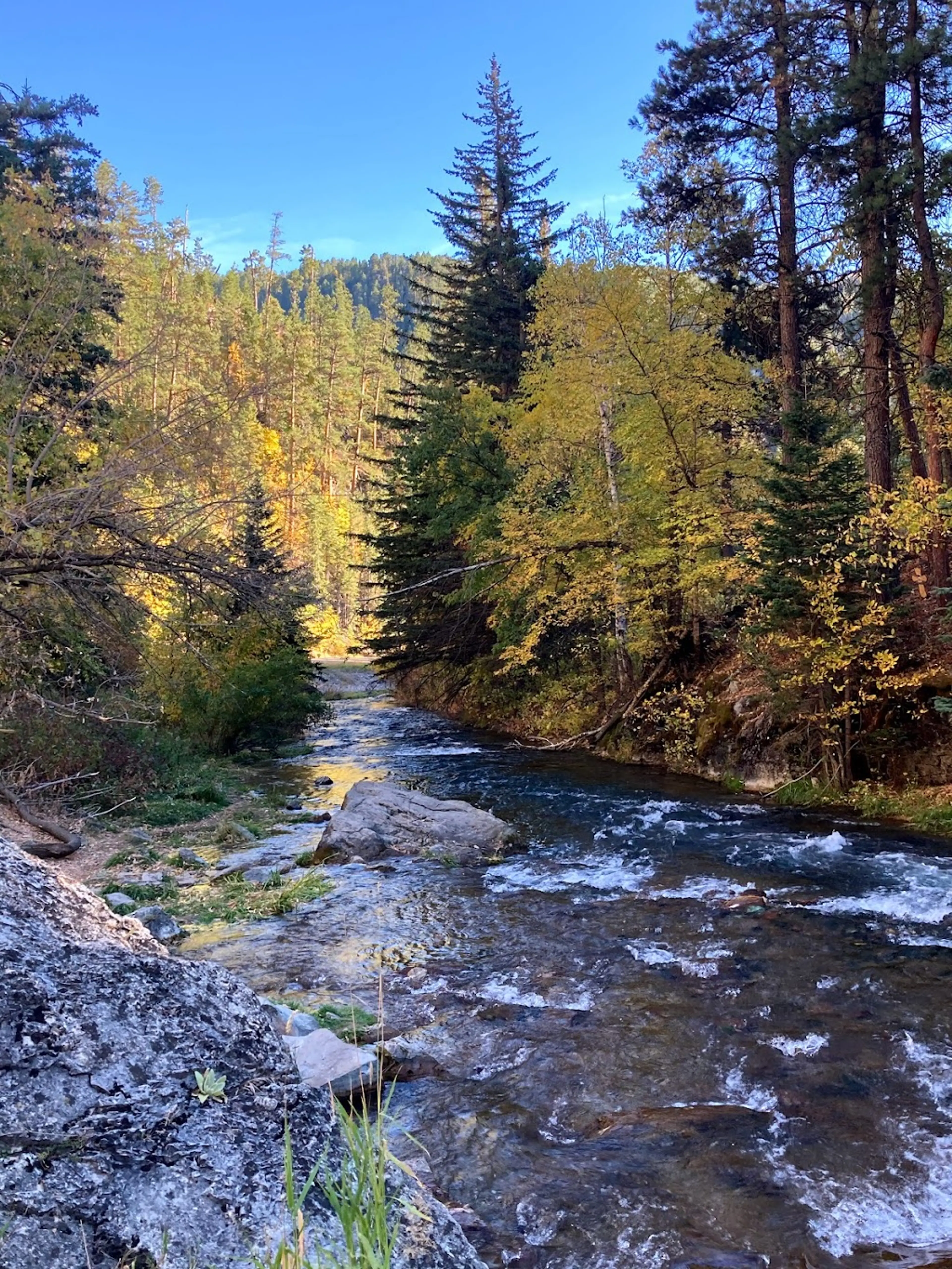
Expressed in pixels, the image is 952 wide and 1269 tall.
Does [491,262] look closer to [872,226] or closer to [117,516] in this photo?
[872,226]

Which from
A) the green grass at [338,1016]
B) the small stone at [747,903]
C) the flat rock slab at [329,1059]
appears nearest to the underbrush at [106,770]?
the green grass at [338,1016]

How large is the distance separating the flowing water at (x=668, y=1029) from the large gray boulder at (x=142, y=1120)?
62cm

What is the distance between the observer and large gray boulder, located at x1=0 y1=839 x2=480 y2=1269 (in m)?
1.86

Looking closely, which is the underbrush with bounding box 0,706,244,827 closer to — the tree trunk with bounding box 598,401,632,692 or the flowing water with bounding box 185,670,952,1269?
the flowing water with bounding box 185,670,952,1269

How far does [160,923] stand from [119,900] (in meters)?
0.90

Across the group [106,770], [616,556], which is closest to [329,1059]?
[106,770]

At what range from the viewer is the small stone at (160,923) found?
7309 mm

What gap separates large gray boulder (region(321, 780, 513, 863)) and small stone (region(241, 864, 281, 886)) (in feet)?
3.20

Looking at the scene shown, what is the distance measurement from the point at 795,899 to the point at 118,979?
741cm

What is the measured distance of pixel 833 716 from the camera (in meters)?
11.8

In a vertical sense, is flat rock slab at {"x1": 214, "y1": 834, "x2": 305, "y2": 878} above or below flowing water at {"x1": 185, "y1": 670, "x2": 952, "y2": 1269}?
below

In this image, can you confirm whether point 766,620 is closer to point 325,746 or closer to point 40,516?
point 40,516

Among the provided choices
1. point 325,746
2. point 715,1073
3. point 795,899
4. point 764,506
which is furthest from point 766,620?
point 325,746

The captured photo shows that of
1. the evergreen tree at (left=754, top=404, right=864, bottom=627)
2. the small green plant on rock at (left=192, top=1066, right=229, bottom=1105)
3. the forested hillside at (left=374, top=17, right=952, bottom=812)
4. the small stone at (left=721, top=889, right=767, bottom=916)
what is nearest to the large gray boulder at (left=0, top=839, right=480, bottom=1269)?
the small green plant on rock at (left=192, top=1066, right=229, bottom=1105)
